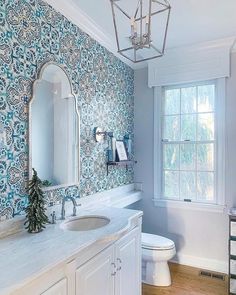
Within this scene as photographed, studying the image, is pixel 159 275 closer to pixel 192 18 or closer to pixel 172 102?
pixel 172 102

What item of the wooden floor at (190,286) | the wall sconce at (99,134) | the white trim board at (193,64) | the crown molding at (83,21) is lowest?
the wooden floor at (190,286)

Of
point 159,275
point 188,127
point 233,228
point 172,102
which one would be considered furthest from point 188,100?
point 159,275

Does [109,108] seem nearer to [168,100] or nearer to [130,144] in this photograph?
[130,144]

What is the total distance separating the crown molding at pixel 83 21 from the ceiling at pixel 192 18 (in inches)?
1.2

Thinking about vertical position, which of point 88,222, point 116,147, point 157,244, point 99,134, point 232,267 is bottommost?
point 232,267

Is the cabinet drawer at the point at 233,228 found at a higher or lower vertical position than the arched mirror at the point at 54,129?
lower

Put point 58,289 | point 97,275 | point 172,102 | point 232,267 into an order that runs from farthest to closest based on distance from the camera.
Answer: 1. point 172,102
2. point 232,267
3. point 97,275
4. point 58,289

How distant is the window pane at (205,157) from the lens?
9.48ft

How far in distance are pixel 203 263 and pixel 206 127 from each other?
156 cm

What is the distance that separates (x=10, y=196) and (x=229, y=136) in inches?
89.8

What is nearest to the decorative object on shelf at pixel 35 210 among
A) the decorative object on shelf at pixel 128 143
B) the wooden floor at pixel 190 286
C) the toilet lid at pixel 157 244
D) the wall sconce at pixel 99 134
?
the wall sconce at pixel 99 134

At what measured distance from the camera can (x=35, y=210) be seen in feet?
5.12

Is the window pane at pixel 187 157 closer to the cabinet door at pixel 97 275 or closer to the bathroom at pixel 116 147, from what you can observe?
the bathroom at pixel 116 147

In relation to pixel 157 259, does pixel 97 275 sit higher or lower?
higher
